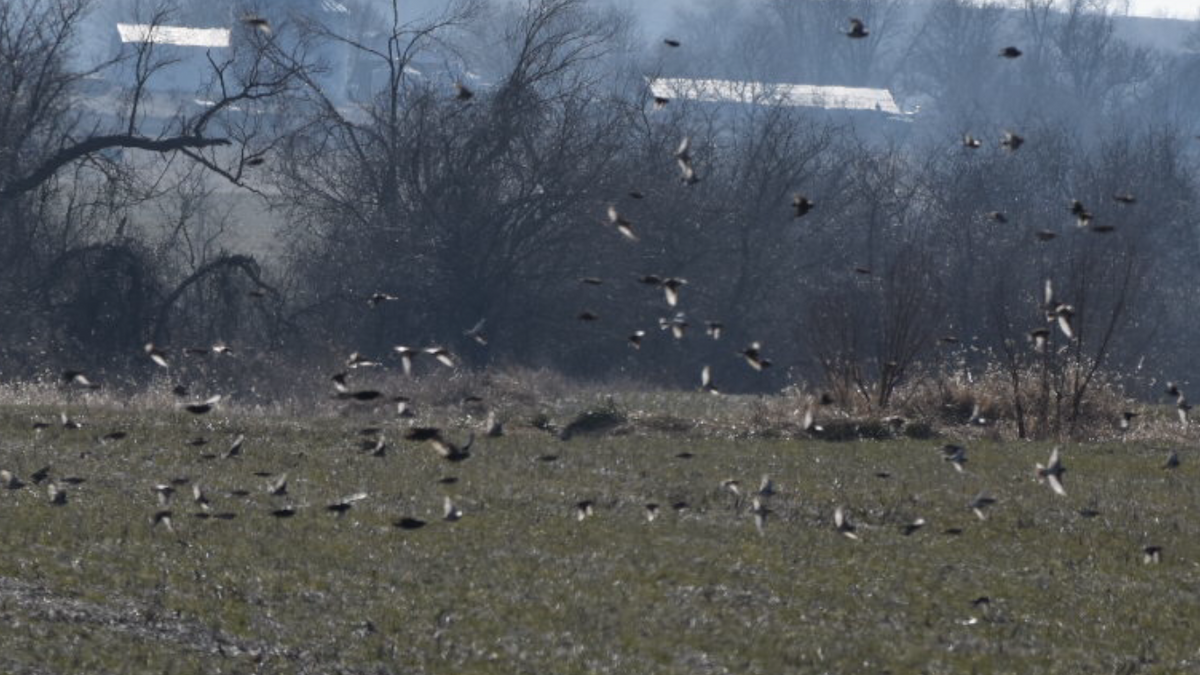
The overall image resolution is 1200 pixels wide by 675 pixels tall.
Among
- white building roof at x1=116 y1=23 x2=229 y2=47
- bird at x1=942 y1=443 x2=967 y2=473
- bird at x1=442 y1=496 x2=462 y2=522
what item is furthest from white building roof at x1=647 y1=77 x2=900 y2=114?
bird at x1=442 y1=496 x2=462 y2=522

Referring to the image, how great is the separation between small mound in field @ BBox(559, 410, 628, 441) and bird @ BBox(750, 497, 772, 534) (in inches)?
243

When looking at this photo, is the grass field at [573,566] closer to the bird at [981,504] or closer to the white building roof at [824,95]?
the bird at [981,504]

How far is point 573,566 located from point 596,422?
9.31m

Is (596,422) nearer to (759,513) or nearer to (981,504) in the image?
(981,504)

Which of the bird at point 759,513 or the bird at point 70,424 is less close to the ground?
the bird at point 70,424

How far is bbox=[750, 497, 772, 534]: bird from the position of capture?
1332 cm

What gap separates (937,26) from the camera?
10731 cm

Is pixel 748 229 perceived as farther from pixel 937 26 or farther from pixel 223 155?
pixel 937 26

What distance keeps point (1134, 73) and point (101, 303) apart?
70.8 metres

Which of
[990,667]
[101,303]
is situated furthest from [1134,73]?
[990,667]

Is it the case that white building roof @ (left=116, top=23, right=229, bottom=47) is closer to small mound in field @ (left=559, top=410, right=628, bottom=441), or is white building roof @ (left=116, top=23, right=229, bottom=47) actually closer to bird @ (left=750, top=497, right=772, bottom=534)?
small mound in field @ (left=559, top=410, right=628, bottom=441)

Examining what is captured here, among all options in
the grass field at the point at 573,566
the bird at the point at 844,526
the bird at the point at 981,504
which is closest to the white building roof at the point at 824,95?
the grass field at the point at 573,566

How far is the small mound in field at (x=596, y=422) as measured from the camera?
20891mm

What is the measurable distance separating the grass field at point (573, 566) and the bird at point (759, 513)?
0.10 meters
